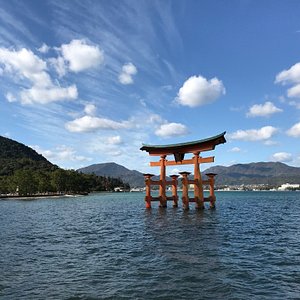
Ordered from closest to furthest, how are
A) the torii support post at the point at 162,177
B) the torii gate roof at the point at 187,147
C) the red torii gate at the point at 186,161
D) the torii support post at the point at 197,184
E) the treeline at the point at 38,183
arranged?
the torii gate roof at the point at 187,147 → the red torii gate at the point at 186,161 → the torii support post at the point at 197,184 → the torii support post at the point at 162,177 → the treeline at the point at 38,183

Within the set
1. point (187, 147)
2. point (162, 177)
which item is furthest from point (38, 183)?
point (187, 147)

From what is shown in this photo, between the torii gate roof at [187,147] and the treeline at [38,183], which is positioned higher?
the treeline at [38,183]

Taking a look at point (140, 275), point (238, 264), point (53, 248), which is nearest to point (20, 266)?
point (53, 248)

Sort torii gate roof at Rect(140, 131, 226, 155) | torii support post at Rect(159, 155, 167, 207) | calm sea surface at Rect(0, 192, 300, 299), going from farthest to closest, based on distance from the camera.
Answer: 1. torii support post at Rect(159, 155, 167, 207)
2. torii gate roof at Rect(140, 131, 226, 155)
3. calm sea surface at Rect(0, 192, 300, 299)

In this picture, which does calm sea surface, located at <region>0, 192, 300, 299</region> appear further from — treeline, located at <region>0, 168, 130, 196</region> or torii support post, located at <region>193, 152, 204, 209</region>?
treeline, located at <region>0, 168, 130, 196</region>

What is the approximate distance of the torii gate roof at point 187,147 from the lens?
4308 cm

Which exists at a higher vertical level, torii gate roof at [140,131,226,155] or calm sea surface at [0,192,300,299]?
torii gate roof at [140,131,226,155]

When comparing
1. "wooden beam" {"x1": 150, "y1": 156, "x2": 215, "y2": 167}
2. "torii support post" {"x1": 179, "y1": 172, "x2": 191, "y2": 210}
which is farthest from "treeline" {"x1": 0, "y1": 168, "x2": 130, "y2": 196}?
"torii support post" {"x1": 179, "y1": 172, "x2": 191, "y2": 210}

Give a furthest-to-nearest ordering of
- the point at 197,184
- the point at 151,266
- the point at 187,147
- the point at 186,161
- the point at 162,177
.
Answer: the point at 162,177, the point at 186,161, the point at 187,147, the point at 197,184, the point at 151,266

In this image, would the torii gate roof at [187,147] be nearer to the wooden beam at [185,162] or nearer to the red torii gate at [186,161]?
the red torii gate at [186,161]

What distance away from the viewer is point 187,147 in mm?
46375

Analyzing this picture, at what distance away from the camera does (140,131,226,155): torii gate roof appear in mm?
43078

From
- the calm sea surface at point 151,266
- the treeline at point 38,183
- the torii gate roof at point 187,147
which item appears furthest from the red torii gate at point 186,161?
the treeline at point 38,183

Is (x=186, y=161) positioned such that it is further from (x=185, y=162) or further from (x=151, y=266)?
(x=151, y=266)
